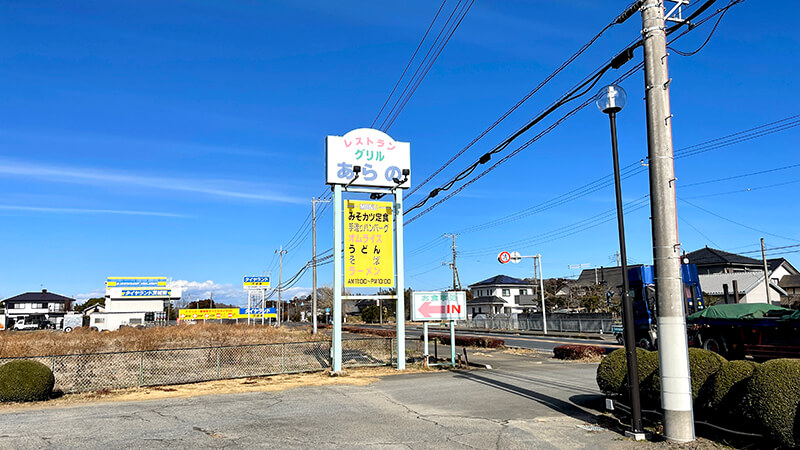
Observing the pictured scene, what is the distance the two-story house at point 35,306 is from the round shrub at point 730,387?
365ft

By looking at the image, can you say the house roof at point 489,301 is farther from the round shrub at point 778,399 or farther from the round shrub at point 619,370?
the round shrub at point 778,399

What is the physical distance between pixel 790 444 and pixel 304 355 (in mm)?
21223

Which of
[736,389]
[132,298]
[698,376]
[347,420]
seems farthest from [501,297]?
[736,389]

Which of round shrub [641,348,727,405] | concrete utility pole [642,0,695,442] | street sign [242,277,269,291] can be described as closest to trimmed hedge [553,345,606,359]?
round shrub [641,348,727,405]

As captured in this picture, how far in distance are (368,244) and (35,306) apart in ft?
351

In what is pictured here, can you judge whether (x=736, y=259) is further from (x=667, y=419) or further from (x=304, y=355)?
(x=667, y=419)

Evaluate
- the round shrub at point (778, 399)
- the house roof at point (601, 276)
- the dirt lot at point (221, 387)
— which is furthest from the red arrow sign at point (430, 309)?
the house roof at point (601, 276)

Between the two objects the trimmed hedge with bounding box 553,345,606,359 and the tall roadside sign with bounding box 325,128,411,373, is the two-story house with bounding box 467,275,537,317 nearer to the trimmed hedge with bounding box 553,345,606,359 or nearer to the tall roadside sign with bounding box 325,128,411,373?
the trimmed hedge with bounding box 553,345,606,359

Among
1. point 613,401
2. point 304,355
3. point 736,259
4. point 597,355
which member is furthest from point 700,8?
point 736,259

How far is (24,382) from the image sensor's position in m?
12.4

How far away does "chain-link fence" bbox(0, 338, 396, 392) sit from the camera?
1625 cm

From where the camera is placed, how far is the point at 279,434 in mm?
8875

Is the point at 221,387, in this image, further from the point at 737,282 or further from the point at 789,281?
the point at 789,281

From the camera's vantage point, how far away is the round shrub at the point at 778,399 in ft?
20.9
